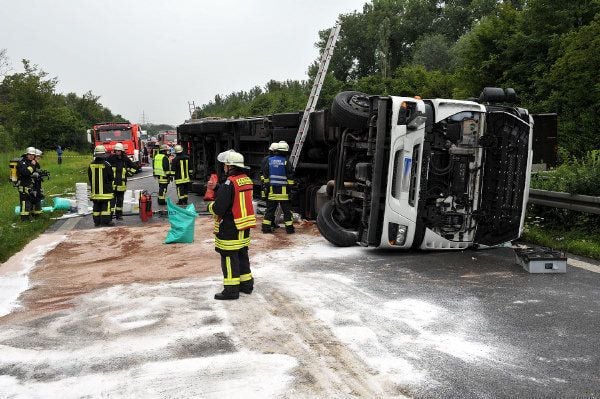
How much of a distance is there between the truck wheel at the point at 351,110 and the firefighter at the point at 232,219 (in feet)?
8.41

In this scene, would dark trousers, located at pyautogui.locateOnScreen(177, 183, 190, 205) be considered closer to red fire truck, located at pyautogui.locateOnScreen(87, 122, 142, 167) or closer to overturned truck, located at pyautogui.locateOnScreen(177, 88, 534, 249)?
overturned truck, located at pyautogui.locateOnScreen(177, 88, 534, 249)

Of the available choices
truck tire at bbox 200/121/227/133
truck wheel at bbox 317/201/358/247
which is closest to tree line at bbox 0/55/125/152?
truck tire at bbox 200/121/227/133

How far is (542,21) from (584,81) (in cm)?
495

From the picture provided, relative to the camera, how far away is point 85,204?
41.0 ft

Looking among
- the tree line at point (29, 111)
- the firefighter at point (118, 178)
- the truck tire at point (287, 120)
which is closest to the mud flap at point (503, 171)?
the truck tire at point (287, 120)

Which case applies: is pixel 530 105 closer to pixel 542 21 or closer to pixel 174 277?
pixel 542 21

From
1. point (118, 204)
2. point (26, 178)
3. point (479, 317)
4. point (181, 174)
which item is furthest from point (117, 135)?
point (479, 317)

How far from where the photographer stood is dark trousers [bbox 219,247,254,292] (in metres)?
5.44

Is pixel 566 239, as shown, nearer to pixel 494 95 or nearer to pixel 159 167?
pixel 494 95

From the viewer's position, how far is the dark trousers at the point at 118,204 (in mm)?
11211

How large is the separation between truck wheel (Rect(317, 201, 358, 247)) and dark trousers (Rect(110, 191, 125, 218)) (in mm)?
5020

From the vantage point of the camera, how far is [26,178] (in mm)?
10883

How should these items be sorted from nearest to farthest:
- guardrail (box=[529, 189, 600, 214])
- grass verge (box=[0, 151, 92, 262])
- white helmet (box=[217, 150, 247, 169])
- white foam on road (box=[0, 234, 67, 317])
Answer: white helmet (box=[217, 150, 247, 169])
white foam on road (box=[0, 234, 67, 317])
guardrail (box=[529, 189, 600, 214])
grass verge (box=[0, 151, 92, 262])

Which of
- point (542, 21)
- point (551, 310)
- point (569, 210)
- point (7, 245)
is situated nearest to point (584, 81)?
point (542, 21)
